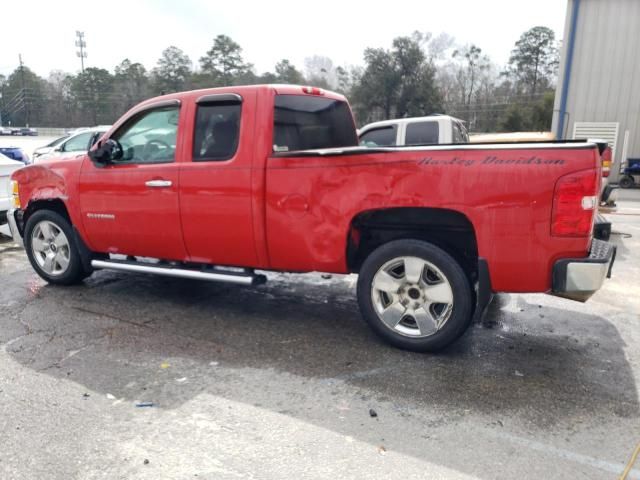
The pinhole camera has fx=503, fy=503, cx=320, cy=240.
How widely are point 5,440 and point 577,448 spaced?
3.14 metres

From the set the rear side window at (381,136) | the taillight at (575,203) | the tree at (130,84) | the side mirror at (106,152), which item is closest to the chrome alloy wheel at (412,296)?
the taillight at (575,203)

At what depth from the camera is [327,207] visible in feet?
12.9

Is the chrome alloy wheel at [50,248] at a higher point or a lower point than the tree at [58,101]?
lower

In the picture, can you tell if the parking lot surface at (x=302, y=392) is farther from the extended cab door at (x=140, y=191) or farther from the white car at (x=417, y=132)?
the white car at (x=417, y=132)

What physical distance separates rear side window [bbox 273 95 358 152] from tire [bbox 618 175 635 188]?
1578 centimetres

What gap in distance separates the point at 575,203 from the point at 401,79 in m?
36.2

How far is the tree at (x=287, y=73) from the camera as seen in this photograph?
191ft

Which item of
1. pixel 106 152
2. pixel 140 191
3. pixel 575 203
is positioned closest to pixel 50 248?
pixel 106 152

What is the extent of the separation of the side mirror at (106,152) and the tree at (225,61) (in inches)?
2495

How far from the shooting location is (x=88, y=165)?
5.12 m

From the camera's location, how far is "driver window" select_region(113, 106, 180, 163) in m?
4.71

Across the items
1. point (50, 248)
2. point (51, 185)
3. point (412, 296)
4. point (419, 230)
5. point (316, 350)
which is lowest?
point (316, 350)

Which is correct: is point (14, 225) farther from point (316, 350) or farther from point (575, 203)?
point (575, 203)

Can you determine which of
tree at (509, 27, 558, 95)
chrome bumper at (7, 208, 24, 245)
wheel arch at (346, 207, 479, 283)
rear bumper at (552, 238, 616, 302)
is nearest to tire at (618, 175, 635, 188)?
wheel arch at (346, 207, 479, 283)
